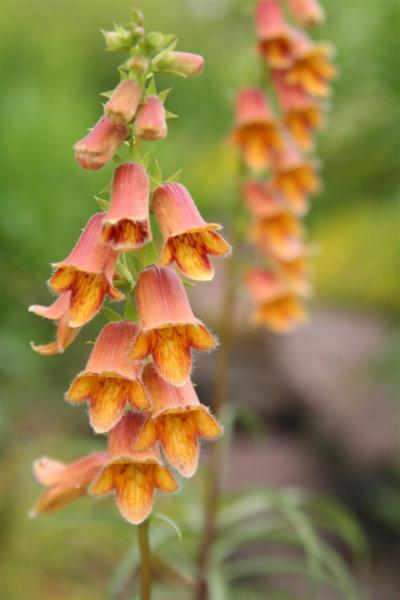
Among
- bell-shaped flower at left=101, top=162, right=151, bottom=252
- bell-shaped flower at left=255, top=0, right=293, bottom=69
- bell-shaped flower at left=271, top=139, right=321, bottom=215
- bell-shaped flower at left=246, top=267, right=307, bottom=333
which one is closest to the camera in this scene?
bell-shaped flower at left=101, top=162, right=151, bottom=252

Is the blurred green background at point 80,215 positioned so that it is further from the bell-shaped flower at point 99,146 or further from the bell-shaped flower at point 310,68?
the bell-shaped flower at point 99,146

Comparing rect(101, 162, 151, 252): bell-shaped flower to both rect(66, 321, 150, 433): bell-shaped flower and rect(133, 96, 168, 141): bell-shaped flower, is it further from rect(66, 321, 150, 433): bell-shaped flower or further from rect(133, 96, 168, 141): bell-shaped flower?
rect(66, 321, 150, 433): bell-shaped flower

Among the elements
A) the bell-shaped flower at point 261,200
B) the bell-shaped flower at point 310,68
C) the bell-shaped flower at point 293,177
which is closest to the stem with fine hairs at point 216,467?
the bell-shaped flower at point 261,200

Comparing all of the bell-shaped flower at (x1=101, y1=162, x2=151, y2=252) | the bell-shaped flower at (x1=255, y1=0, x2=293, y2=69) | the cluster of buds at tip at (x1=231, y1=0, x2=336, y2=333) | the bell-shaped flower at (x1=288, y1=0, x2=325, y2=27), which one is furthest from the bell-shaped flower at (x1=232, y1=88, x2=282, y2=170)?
the bell-shaped flower at (x1=101, y1=162, x2=151, y2=252)

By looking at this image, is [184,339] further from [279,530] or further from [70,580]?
[70,580]

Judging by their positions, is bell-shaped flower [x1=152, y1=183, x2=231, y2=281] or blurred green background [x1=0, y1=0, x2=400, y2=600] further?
blurred green background [x1=0, y1=0, x2=400, y2=600]
